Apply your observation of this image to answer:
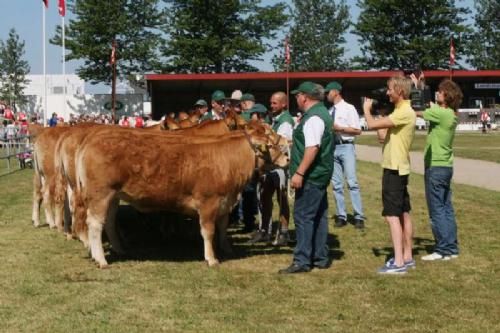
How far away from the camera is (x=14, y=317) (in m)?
6.23

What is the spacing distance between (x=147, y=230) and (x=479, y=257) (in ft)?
15.7

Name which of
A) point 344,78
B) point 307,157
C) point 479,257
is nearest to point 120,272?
point 307,157

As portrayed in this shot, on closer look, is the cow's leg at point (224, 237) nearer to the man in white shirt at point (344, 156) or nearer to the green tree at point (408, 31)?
the man in white shirt at point (344, 156)

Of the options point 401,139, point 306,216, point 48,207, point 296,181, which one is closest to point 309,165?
point 296,181

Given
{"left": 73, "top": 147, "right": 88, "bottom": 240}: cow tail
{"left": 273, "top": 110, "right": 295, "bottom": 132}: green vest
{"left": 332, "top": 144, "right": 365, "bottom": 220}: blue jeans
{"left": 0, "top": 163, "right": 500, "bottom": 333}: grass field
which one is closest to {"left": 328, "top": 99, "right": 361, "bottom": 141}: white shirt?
{"left": 332, "top": 144, "right": 365, "bottom": 220}: blue jeans

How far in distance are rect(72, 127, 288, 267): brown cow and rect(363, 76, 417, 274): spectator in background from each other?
143cm

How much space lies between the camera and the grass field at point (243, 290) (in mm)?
6078

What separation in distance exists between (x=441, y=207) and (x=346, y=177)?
8.95 ft

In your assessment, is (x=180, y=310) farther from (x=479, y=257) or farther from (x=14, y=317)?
(x=479, y=257)

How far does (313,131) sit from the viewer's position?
25.1ft

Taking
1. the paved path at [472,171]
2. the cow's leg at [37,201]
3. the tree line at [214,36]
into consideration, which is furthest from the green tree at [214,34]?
the cow's leg at [37,201]

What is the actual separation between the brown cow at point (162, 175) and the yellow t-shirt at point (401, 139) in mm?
1465

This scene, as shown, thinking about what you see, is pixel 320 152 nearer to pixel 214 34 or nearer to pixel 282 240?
pixel 282 240

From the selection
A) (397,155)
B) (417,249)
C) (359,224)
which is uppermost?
(397,155)
